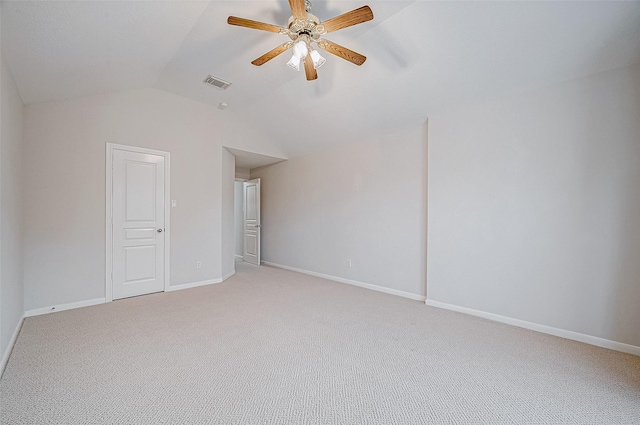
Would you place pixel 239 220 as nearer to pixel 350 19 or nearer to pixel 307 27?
pixel 307 27

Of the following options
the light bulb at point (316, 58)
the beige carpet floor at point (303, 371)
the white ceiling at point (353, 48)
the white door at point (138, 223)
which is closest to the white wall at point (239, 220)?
the white door at point (138, 223)

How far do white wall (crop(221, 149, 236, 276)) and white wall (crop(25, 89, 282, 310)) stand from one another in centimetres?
27

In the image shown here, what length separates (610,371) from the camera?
6.89ft

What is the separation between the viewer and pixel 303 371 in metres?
2.05

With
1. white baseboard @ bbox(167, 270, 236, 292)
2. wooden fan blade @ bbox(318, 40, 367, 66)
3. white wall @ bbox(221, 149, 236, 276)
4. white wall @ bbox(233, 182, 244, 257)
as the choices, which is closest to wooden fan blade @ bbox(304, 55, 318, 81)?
wooden fan blade @ bbox(318, 40, 367, 66)

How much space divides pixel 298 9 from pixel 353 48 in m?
1.16

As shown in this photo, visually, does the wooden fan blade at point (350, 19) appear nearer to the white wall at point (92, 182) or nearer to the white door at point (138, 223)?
the white wall at point (92, 182)

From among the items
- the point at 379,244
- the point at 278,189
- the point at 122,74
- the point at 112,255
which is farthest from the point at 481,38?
the point at 112,255

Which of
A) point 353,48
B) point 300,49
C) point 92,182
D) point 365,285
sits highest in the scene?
point 353,48

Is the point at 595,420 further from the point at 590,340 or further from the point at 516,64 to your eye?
the point at 516,64

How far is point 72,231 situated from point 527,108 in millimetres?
5465

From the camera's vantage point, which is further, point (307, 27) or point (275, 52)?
point (275, 52)

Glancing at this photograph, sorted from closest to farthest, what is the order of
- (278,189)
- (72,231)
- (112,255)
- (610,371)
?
(610,371)
(72,231)
(112,255)
(278,189)

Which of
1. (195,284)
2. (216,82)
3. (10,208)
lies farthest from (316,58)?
(195,284)
